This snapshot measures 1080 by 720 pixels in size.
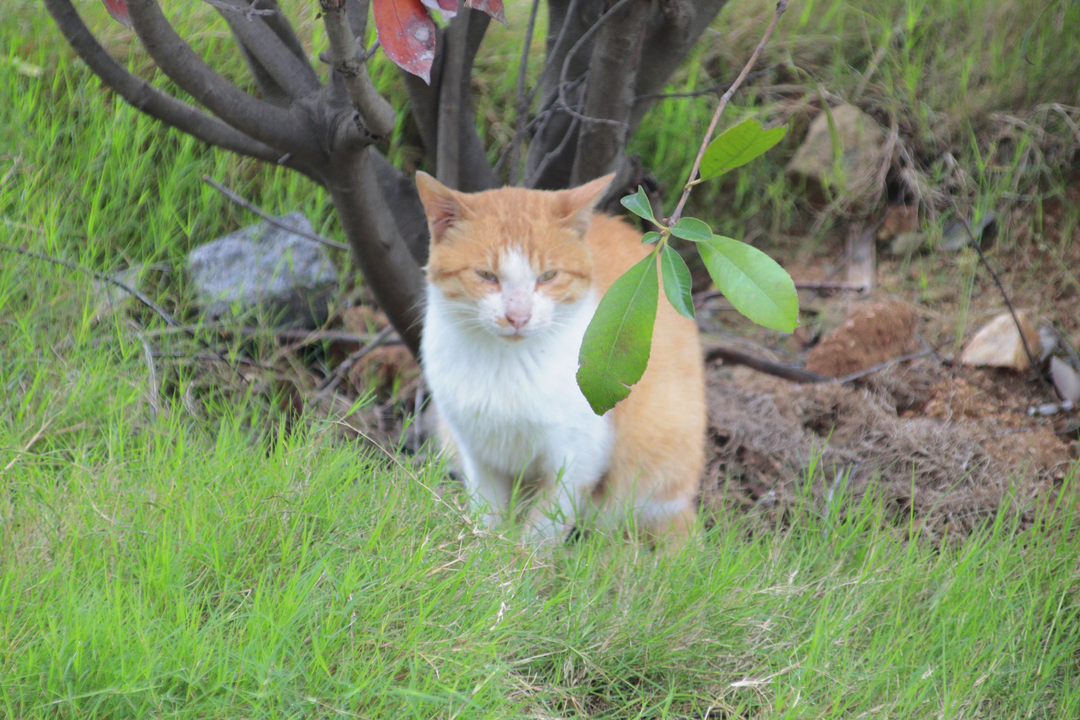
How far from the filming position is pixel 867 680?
1.66 m

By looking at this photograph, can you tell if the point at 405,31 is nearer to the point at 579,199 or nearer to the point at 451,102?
the point at 579,199

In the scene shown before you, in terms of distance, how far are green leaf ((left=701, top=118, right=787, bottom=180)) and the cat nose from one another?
0.98 m

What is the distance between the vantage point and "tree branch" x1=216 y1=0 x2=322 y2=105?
218 centimetres

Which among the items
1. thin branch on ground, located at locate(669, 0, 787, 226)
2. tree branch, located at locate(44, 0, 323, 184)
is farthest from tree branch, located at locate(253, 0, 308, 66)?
thin branch on ground, located at locate(669, 0, 787, 226)

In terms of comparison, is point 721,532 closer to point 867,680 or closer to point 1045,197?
point 867,680

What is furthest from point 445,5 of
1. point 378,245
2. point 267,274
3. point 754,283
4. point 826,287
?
point 826,287

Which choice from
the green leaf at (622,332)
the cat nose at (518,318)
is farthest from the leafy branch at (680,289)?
the cat nose at (518,318)

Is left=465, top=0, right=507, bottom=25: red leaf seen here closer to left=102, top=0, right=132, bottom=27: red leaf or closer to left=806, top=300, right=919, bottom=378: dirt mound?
left=102, top=0, right=132, bottom=27: red leaf

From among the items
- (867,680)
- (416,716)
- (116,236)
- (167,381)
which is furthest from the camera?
(116,236)

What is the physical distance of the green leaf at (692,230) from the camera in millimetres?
1226

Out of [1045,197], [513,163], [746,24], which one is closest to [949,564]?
[513,163]

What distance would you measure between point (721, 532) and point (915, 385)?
1234 mm

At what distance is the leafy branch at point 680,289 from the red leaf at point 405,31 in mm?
362

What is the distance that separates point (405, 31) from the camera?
122 cm
